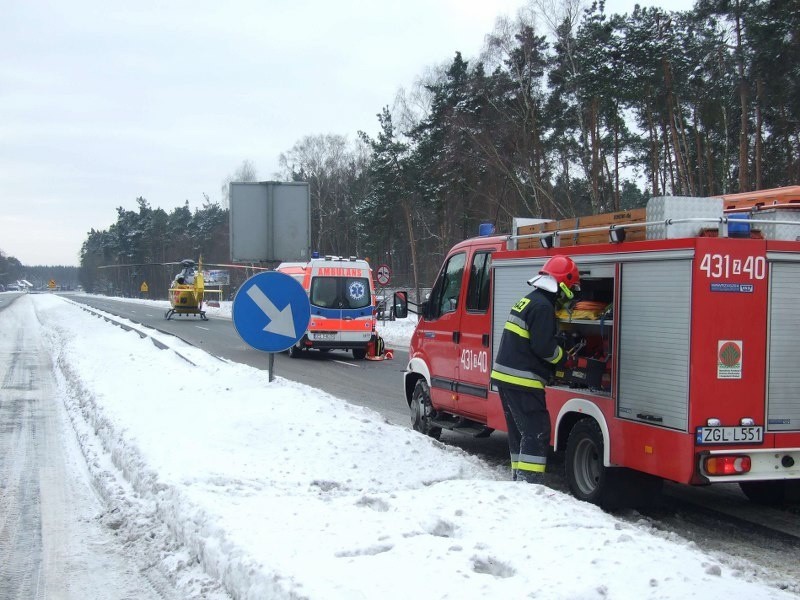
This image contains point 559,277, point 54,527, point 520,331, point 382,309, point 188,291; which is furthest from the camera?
point 188,291

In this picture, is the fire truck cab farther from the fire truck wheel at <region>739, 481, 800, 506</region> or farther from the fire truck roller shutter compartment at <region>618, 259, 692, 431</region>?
the fire truck roller shutter compartment at <region>618, 259, 692, 431</region>

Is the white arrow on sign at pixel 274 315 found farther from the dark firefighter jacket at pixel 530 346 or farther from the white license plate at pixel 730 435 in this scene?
the white license plate at pixel 730 435

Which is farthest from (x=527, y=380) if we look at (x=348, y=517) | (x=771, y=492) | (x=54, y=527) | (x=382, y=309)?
(x=382, y=309)

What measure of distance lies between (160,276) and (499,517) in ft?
413

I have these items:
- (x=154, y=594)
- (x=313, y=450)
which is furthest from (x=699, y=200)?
(x=154, y=594)

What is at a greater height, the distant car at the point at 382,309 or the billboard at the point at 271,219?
the billboard at the point at 271,219

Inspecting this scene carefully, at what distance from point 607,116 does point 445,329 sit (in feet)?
91.3

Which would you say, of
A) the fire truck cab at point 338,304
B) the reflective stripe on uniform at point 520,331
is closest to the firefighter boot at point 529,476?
the reflective stripe on uniform at point 520,331

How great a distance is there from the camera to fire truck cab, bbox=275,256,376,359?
67.9ft

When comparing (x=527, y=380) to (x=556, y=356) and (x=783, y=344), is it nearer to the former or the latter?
(x=556, y=356)

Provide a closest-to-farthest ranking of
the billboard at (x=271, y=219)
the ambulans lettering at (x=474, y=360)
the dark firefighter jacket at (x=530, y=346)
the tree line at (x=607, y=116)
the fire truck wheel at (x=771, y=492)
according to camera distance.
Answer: the dark firefighter jacket at (x=530, y=346)
the fire truck wheel at (x=771, y=492)
the ambulans lettering at (x=474, y=360)
the billboard at (x=271, y=219)
the tree line at (x=607, y=116)

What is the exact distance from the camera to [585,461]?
6371mm

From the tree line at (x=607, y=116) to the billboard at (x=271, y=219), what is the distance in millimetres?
18038

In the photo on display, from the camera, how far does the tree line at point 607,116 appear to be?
26.3m
